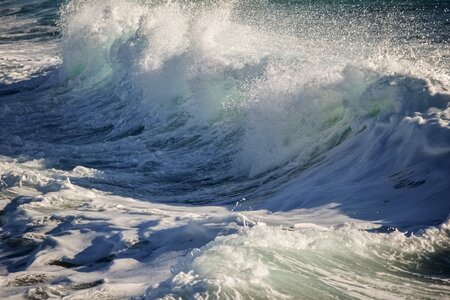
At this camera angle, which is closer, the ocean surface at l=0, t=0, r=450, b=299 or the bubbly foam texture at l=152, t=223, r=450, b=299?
the bubbly foam texture at l=152, t=223, r=450, b=299

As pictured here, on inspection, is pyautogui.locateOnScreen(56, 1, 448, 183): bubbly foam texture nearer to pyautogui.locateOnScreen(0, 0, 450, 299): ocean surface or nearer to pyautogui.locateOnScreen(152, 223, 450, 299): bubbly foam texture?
pyautogui.locateOnScreen(0, 0, 450, 299): ocean surface

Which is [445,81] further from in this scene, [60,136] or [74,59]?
[74,59]

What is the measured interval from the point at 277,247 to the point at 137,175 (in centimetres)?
602

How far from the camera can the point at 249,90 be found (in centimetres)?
1346

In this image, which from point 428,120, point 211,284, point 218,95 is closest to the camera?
point 211,284

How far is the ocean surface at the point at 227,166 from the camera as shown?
18.7 ft

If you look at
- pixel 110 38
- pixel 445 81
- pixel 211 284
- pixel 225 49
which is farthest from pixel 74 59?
A: pixel 211 284

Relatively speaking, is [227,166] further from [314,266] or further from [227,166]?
→ [314,266]

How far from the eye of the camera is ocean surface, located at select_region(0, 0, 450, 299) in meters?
5.69

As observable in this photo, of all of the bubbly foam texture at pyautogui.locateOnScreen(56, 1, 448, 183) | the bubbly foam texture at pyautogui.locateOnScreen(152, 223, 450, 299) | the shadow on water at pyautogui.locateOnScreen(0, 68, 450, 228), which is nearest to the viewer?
the bubbly foam texture at pyautogui.locateOnScreen(152, 223, 450, 299)

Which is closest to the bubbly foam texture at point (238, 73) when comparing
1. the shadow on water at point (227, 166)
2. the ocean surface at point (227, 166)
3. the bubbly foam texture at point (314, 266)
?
the ocean surface at point (227, 166)

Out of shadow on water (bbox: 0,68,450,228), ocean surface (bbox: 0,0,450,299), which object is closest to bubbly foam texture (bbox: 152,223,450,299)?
ocean surface (bbox: 0,0,450,299)

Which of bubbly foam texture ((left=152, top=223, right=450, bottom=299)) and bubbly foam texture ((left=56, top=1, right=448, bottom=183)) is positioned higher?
bubbly foam texture ((left=56, top=1, right=448, bottom=183))

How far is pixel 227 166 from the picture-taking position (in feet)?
38.3
